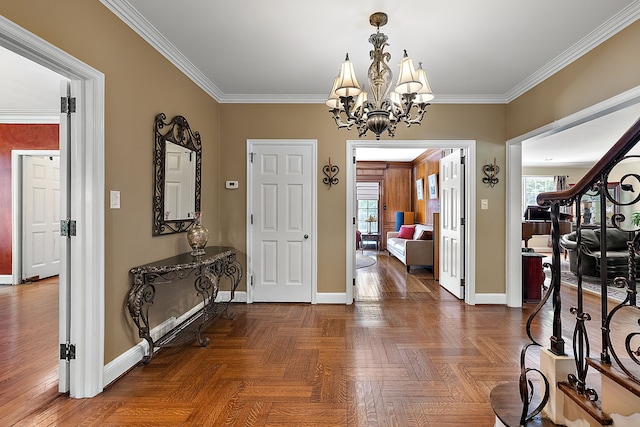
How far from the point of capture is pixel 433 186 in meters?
6.84

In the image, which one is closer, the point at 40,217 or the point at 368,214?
the point at 40,217

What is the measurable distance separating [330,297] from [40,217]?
15.8 feet

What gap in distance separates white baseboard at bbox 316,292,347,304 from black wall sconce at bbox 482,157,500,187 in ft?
7.39

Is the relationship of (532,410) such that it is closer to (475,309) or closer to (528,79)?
(475,309)

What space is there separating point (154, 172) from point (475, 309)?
3.71 meters

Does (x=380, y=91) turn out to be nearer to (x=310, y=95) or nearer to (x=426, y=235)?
(x=310, y=95)

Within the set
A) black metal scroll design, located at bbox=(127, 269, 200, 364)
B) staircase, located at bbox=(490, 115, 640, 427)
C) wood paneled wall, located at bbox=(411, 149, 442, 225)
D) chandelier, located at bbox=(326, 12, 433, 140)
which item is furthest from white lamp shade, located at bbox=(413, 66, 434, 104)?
wood paneled wall, located at bbox=(411, 149, 442, 225)

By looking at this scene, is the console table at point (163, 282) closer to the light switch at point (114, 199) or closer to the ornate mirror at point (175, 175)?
the ornate mirror at point (175, 175)

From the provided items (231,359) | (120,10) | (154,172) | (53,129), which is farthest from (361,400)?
(53,129)

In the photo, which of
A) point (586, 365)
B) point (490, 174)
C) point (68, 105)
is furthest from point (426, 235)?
point (68, 105)

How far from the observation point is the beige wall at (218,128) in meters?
2.15

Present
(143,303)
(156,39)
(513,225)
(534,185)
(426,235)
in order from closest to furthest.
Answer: (143,303)
(156,39)
(513,225)
(426,235)
(534,185)

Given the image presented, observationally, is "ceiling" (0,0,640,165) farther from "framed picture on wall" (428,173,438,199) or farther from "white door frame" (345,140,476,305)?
"framed picture on wall" (428,173,438,199)

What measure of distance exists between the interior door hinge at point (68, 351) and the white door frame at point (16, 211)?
4.06 meters
